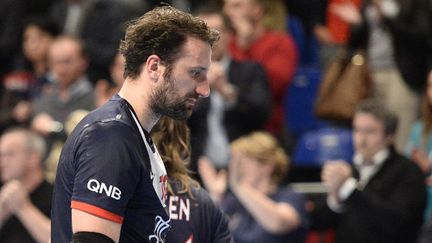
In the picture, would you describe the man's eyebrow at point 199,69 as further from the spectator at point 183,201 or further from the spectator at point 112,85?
the spectator at point 112,85

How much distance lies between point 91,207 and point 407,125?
208 inches

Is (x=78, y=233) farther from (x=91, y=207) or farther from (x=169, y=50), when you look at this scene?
(x=169, y=50)

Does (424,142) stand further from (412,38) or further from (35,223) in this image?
(35,223)

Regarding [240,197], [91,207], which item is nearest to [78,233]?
[91,207]

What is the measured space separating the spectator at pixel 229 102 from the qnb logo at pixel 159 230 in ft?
12.6

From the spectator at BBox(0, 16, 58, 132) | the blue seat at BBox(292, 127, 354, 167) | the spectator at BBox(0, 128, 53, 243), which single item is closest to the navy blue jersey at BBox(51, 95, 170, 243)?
the spectator at BBox(0, 128, 53, 243)

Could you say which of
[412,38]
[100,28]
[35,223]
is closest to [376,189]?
[412,38]

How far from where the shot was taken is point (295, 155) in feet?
27.8

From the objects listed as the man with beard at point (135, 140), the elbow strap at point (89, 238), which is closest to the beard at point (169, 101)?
the man with beard at point (135, 140)

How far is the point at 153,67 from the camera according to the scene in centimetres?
369

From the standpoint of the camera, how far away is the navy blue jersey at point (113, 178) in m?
3.51

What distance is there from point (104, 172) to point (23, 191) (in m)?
3.72

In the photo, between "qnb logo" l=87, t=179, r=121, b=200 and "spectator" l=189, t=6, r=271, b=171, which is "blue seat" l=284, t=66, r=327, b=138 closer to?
"spectator" l=189, t=6, r=271, b=171

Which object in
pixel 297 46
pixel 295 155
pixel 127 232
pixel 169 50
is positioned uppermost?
pixel 169 50
